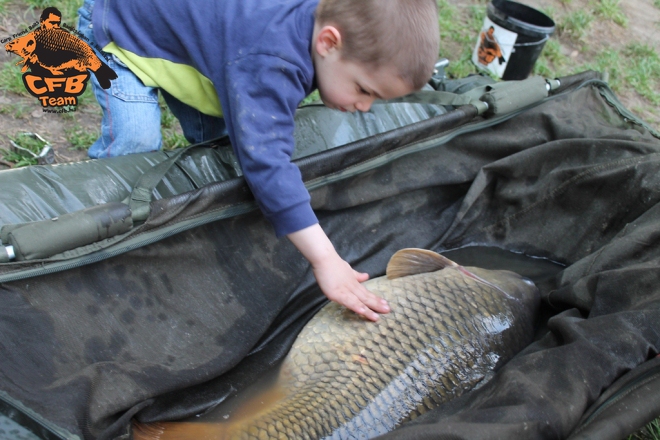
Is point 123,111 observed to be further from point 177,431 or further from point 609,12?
point 609,12

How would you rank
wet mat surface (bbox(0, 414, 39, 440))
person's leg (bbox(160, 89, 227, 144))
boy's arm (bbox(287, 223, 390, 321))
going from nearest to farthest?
wet mat surface (bbox(0, 414, 39, 440)) < boy's arm (bbox(287, 223, 390, 321)) < person's leg (bbox(160, 89, 227, 144))

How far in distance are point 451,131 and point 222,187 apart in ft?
2.46

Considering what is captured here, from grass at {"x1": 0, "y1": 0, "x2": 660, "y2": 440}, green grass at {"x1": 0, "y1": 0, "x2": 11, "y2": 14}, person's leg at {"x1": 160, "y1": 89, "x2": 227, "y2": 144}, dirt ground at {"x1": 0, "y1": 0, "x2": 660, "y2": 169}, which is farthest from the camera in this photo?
grass at {"x1": 0, "y1": 0, "x2": 660, "y2": 440}

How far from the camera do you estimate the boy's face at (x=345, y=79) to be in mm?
1081

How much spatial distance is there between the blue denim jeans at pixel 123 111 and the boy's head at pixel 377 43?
533mm

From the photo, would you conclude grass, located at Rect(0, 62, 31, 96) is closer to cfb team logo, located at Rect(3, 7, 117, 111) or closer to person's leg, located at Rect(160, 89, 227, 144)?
cfb team logo, located at Rect(3, 7, 117, 111)

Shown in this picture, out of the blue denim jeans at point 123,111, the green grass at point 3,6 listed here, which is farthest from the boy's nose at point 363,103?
the green grass at point 3,6

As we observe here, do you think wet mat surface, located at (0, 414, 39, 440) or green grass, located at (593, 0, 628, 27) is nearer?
wet mat surface, located at (0, 414, 39, 440)

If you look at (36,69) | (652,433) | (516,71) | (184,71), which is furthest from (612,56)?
(36,69)

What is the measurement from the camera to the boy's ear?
1.08 meters

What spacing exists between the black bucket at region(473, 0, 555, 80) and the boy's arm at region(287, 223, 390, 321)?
1672mm

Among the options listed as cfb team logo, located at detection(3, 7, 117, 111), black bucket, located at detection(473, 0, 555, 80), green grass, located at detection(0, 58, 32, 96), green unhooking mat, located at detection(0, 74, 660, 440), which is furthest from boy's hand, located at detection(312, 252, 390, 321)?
black bucket, located at detection(473, 0, 555, 80)

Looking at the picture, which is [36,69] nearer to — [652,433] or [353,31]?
[353,31]

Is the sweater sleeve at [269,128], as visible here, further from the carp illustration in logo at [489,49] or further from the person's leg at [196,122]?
the carp illustration in logo at [489,49]
